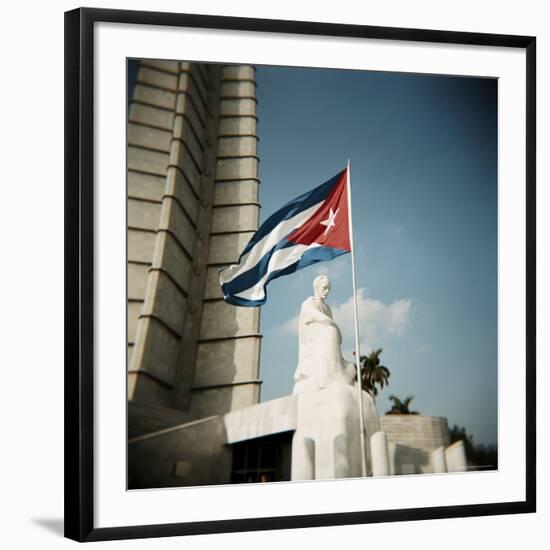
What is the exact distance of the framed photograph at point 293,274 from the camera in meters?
6.30

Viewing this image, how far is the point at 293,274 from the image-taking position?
6891 millimetres

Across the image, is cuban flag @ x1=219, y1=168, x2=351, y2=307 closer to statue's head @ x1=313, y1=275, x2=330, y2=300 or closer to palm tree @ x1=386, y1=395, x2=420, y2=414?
statue's head @ x1=313, y1=275, x2=330, y2=300

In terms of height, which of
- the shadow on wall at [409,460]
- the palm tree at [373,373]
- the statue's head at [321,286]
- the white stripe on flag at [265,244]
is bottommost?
the shadow on wall at [409,460]

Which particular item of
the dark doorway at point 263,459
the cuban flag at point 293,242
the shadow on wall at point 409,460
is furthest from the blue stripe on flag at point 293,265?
the shadow on wall at point 409,460

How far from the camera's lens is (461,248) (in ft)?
23.9

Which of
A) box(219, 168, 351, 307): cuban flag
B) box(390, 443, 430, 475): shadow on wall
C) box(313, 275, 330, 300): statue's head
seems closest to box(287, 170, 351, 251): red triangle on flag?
box(219, 168, 351, 307): cuban flag

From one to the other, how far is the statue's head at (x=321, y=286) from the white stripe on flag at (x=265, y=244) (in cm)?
35

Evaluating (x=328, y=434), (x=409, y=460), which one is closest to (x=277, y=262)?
(x=328, y=434)

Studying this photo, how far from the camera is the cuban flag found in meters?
6.76

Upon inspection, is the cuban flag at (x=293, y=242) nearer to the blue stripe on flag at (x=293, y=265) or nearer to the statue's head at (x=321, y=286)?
the blue stripe on flag at (x=293, y=265)

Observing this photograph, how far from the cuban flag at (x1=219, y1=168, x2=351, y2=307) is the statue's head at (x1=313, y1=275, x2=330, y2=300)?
126 mm

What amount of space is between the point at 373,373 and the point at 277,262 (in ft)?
3.10
